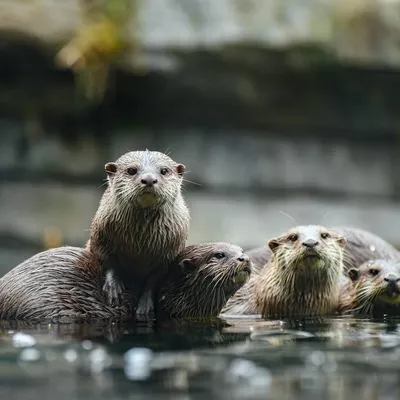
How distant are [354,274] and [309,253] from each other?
1.39ft

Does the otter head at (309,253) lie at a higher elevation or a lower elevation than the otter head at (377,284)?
higher

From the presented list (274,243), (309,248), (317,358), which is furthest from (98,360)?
(274,243)

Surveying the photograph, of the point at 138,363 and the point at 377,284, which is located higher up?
the point at 377,284

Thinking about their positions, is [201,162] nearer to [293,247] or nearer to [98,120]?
[98,120]

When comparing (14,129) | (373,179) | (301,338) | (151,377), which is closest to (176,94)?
(14,129)

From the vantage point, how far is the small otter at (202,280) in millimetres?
4016

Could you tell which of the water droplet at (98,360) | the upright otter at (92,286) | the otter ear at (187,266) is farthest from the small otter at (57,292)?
the water droplet at (98,360)

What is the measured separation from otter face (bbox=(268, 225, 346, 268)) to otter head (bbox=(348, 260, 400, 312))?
164mm

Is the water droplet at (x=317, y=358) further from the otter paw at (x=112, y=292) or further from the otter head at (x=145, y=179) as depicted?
the otter paw at (x=112, y=292)

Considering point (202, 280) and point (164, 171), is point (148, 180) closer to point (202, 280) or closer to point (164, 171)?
point (164, 171)

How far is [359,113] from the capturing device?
8680mm

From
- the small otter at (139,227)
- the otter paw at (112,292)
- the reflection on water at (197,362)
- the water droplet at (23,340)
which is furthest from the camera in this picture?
the otter paw at (112,292)

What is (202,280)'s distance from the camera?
13.2ft

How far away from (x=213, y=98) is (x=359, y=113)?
4.81 ft
